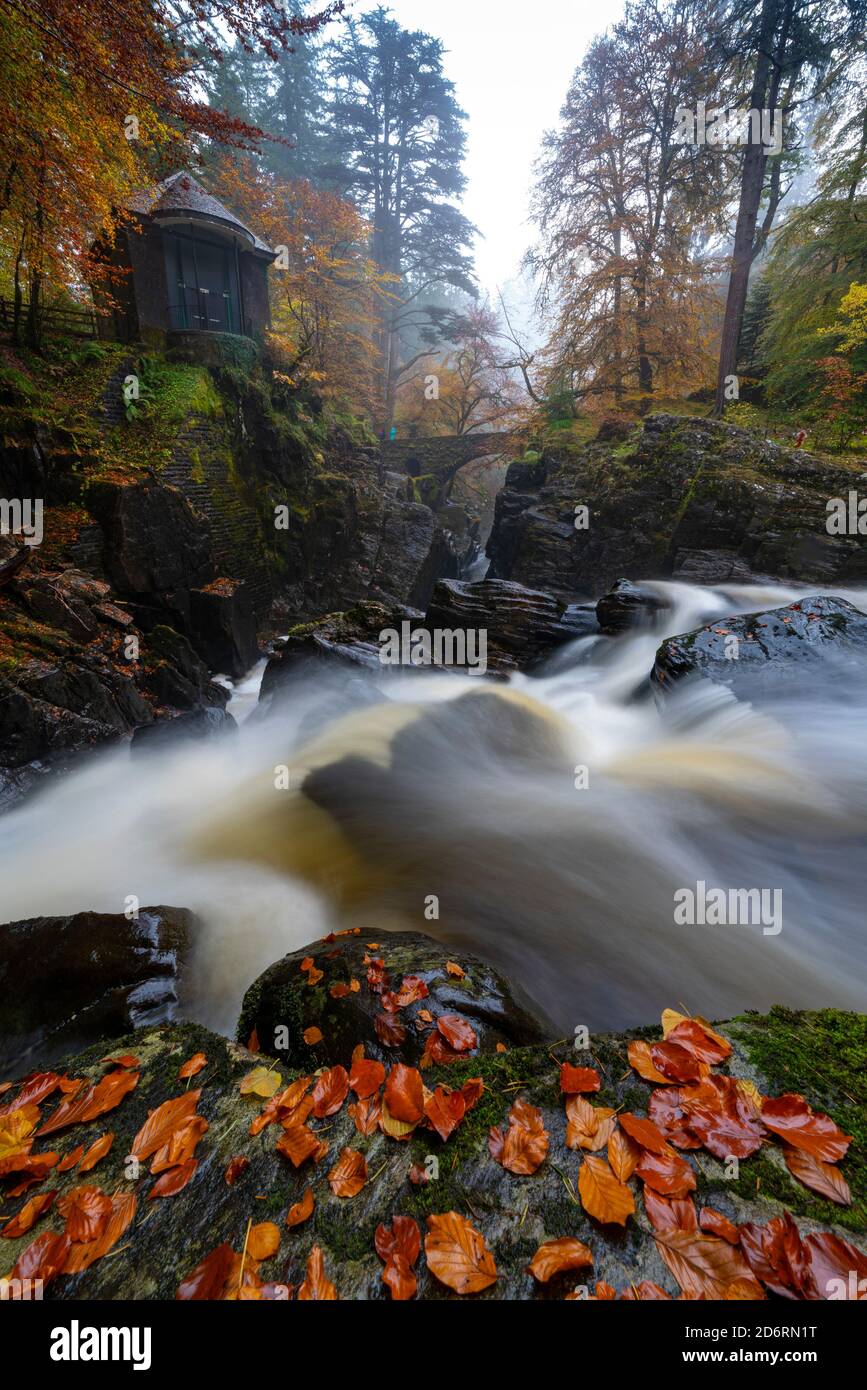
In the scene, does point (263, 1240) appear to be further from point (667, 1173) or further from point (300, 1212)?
point (667, 1173)

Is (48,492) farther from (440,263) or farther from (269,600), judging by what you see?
(440,263)

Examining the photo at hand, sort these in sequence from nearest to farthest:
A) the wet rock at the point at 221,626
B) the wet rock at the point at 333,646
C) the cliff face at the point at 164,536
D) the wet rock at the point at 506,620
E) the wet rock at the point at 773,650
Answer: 1. the wet rock at the point at 773,650
2. the cliff face at the point at 164,536
3. the wet rock at the point at 333,646
4. the wet rock at the point at 506,620
5. the wet rock at the point at 221,626

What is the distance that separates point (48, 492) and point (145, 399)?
414 cm

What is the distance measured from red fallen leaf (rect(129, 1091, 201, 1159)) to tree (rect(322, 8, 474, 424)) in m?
31.7

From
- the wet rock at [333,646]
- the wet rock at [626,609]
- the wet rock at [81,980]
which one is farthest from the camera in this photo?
the wet rock at [626,609]

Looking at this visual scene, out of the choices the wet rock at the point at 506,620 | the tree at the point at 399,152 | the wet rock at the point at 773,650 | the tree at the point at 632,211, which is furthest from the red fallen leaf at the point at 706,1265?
the tree at the point at 399,152

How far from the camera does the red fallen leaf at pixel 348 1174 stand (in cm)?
154

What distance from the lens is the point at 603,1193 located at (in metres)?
1.44

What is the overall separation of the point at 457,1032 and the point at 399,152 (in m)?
42.0

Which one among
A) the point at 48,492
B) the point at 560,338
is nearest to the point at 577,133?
the point at 560,338

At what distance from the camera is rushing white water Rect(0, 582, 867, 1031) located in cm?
323

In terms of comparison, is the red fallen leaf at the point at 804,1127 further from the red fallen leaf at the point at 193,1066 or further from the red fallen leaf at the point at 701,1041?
the red fallen leaf at the point at 193,1066

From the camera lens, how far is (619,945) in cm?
332

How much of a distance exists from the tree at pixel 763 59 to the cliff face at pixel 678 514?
3.72 metres
